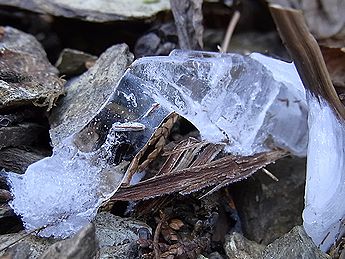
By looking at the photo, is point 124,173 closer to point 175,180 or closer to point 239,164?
point 175,180

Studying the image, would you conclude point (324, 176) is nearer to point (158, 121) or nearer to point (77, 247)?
point (158, 121)

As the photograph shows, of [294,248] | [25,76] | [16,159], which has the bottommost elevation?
[294,248]

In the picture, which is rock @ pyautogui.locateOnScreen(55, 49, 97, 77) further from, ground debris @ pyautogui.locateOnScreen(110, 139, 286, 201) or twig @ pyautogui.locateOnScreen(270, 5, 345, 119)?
twig @ pyautogui.locateOnScreen(270, 5, 345, 119)

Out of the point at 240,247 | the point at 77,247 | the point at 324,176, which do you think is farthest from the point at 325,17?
the point at 77,247

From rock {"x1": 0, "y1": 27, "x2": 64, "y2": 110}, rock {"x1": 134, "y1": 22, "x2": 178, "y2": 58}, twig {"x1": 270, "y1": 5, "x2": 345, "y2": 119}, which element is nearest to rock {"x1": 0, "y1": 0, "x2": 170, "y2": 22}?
rock {"x1": 134, "y1": 22, "x2": 178, "y2": 58}

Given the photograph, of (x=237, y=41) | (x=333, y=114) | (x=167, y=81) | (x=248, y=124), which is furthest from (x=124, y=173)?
(x=237, y=41)

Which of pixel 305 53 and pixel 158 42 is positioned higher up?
pixel 305 53
